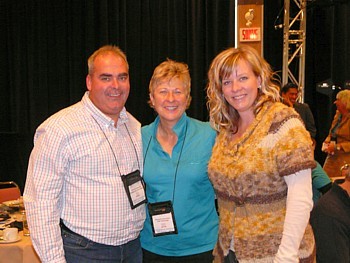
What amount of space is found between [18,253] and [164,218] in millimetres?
1008

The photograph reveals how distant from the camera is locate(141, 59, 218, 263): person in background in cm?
219

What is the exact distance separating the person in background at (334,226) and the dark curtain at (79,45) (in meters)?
4.80

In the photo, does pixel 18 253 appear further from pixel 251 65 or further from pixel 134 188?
pixel 251 65

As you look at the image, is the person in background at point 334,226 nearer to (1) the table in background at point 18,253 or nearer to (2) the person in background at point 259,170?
(2) the person in background at point 259,170

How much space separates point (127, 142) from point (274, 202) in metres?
0.74

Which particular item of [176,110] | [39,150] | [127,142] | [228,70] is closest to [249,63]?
[228,70]

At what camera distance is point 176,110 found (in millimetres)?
2273

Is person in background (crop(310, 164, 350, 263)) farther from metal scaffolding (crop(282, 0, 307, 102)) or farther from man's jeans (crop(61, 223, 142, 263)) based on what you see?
metal scaffolding (crop(282, 0, 307, 102))

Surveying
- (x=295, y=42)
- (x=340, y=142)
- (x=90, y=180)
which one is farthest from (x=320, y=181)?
(x=295, y=42)

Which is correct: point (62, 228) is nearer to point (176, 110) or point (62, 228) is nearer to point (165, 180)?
point (165, 180)

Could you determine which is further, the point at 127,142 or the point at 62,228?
the point at 127,142

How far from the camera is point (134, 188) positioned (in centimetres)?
208

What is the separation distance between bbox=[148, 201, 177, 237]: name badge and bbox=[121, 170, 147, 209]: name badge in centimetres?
9

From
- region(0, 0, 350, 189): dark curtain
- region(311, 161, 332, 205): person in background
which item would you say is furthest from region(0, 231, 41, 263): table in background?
region(0, 0, 350, 189): dark curtain
